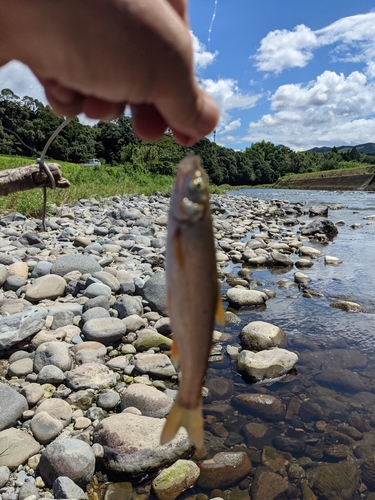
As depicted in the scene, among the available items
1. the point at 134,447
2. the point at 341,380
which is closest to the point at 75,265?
the point at 134,447

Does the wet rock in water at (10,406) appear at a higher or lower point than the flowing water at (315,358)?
higher

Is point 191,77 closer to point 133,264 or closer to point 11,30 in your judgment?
point 11,30

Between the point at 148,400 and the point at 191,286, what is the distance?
121 inches

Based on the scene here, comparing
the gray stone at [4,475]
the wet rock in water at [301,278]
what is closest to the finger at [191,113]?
the gray stone at [4,475]

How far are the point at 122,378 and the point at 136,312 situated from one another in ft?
4.53

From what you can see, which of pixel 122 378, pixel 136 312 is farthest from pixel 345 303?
pixel 122 378

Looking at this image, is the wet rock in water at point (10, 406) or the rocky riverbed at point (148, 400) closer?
the rocky riverbed at point (148, 400)

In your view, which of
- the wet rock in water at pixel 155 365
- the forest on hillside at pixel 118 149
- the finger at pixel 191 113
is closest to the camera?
the finger at pixel 191 113

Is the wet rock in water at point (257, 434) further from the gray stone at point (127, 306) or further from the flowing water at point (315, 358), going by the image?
the gray stone at point (127, 306)

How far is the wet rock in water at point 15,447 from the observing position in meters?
3.08

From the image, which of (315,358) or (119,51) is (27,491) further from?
(315,358)

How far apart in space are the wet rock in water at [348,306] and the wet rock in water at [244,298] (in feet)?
4.18

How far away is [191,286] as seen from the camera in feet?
3.64

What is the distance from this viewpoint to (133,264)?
8.04 metres
